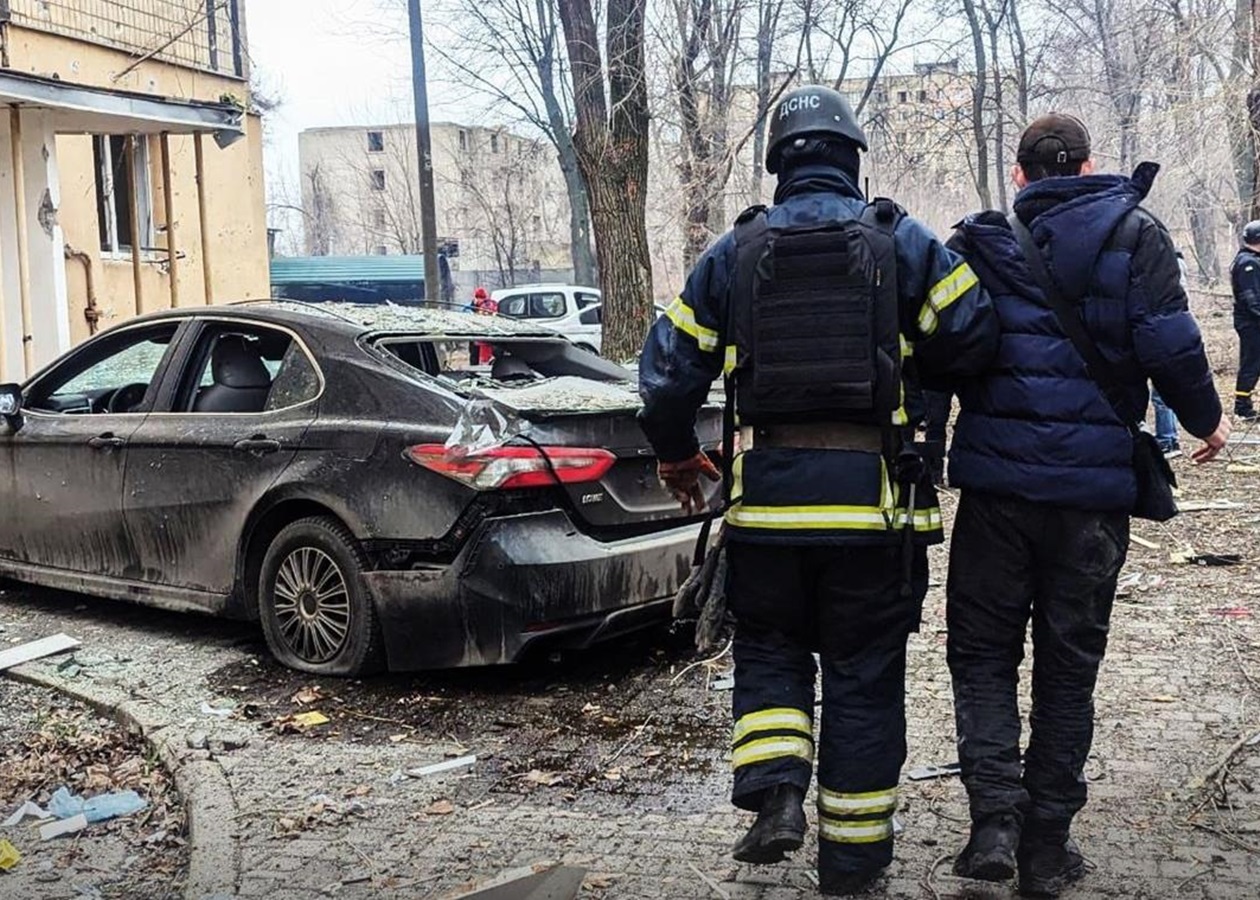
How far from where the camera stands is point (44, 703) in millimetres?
5238

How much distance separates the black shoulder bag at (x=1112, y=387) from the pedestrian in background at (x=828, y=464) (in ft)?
0.54

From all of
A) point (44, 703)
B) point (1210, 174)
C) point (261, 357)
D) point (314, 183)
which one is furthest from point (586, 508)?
point (314, 183)

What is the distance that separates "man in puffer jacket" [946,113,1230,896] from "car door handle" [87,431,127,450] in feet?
13.6

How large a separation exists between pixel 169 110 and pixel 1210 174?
17639mm

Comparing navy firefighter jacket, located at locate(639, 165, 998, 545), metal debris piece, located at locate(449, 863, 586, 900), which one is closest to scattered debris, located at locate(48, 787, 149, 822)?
metal debris piece, located at locate(449, 863, 586, 900)

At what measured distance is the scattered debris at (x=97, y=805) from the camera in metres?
4.12

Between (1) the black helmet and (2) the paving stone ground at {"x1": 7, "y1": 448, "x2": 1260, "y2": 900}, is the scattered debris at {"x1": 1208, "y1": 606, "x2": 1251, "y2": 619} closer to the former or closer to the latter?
(2) the paving stone ground at {"x1": 7, "y1": 448, "x2": 1260, "y2": 900}

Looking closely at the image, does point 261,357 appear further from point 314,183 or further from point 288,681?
point 314,183

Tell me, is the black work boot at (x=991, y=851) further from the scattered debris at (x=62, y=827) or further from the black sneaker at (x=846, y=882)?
the scattered debris at (x=62, y=827)

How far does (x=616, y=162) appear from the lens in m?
11.1

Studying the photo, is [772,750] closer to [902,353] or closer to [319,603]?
[902,353]

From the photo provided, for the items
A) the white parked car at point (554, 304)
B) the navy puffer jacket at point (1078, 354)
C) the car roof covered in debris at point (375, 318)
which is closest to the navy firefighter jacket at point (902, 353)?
the navy puffer jacket at point (1078, 354)

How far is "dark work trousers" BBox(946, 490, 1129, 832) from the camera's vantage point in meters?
3.20

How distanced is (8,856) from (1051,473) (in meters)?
3.13
